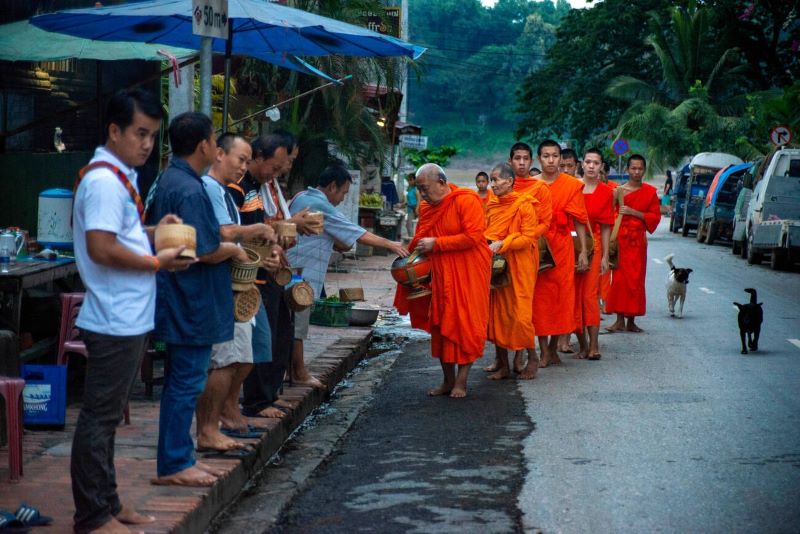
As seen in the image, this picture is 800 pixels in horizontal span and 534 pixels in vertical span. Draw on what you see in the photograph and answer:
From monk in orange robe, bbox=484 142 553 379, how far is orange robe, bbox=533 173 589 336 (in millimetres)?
351

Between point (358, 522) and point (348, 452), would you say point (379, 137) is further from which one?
point (358, 522)

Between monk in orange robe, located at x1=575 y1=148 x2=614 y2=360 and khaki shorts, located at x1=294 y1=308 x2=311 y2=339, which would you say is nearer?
khaki shorts, located at x1=294 y1=308 x2=311 y2=339

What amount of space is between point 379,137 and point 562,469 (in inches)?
542

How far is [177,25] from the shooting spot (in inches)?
344

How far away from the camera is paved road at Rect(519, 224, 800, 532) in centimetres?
535

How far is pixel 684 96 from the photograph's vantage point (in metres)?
45.2

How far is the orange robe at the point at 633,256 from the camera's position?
41.1 feet

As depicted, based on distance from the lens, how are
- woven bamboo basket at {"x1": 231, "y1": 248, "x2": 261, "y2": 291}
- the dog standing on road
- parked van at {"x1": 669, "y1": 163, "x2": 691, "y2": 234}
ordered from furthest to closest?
parked van at {"x1": 669, "y1": 163, "x2": 691, "y2": 234} → the dog standing on road → woven bamboo basket at {"x1": 231, "y1": 248, "x2": 261, "y2": 291}

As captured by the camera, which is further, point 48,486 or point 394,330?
point 394,330

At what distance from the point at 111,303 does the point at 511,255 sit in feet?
17.6

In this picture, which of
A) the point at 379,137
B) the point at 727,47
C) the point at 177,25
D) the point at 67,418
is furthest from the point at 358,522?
the point at 727,47

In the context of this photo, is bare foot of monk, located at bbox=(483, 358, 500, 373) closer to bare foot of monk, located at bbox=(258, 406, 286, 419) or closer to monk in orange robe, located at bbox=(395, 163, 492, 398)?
monk in orange robe, located at bbox=(395, 163, 492, 398)

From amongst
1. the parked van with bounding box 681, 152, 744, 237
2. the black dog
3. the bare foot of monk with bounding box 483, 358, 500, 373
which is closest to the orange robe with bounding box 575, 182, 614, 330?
the bare foot of monk with bounding box 483, 358, 500, 373

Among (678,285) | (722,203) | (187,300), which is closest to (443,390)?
(187,300)
